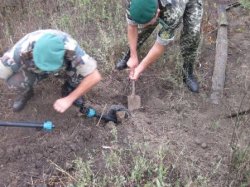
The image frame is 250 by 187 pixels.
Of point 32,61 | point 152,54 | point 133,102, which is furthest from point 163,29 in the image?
point 32,61

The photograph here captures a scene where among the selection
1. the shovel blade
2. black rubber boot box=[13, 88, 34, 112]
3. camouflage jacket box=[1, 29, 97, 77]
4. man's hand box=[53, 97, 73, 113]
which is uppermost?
camouflage jacket box=[1, 29, 97, 77]

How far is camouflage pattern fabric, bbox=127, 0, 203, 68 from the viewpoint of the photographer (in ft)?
11.6

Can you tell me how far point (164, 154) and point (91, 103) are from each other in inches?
40.0

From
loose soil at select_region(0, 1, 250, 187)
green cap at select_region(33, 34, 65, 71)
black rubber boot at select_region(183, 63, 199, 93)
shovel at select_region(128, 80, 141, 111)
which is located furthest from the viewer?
black rubber boot at select_region(183, 63, 199, 93)

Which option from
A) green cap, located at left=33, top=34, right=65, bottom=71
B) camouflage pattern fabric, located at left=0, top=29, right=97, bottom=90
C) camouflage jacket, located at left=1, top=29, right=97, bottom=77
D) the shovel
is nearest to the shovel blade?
the shovel

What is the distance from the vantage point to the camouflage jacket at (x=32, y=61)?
319 centimetres

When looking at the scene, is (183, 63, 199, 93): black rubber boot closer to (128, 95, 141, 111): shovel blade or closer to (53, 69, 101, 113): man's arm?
(128, 95, 141, 111): shovel blade

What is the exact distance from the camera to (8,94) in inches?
159

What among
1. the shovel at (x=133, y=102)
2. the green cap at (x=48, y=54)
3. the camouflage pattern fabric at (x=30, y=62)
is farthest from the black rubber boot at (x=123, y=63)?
the green cap at (x=48, y=54)

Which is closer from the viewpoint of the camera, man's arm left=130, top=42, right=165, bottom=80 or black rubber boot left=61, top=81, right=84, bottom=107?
man's arm left=130, top=42, right=165, bottom=80

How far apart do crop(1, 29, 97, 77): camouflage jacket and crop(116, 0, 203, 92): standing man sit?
0.51 metres

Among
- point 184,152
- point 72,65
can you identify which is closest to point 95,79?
point 72,65

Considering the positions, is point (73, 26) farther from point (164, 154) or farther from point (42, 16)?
point (164, 154)

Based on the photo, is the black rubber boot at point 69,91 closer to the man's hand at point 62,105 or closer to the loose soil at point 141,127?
the loose soil at point 141,127
